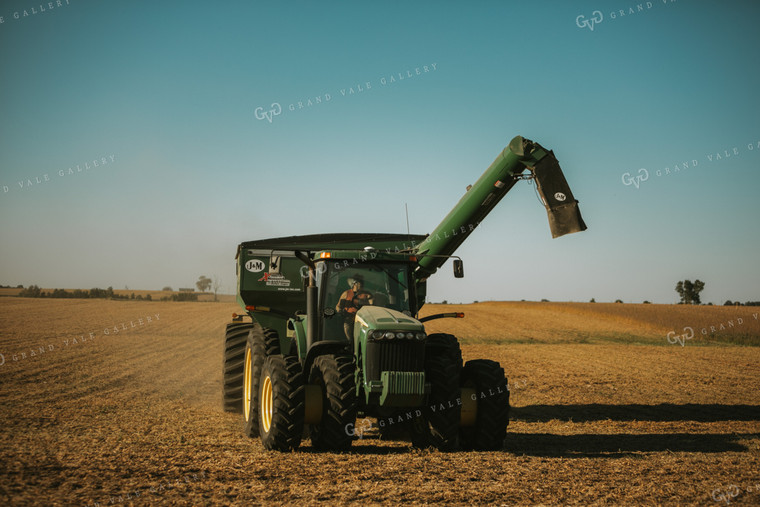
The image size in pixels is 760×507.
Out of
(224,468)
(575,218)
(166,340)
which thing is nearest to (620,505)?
(224,468)

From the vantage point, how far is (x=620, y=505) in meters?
5.52

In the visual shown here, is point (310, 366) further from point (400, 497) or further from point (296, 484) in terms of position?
point (400, 497)

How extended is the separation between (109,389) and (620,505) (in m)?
11.0

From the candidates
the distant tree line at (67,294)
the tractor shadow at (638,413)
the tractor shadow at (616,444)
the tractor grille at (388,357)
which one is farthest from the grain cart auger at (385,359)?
the distant tree line at (67,294)

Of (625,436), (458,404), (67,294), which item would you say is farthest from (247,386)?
(67,294)

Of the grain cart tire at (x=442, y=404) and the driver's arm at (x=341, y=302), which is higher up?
the driver's arm at (x=341, y=302)

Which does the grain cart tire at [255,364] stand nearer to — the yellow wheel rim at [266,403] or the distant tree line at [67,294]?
the yellow wheel rim at [266,403]

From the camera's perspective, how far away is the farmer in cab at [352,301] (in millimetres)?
8258

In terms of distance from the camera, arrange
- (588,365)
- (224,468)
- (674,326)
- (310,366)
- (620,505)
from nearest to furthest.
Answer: (620,505), (224,468), (310,366), (588,365), (674,326)

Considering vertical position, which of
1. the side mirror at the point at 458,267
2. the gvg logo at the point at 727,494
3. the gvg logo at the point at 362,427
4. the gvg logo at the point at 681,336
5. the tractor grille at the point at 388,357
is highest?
the side mirror at the point at 458,267

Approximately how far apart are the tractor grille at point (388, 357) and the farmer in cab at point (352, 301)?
1.08 m

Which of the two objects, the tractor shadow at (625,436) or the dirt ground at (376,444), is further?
the tractor shadow at (625,436)

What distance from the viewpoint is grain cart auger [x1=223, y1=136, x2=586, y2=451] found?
283 inches

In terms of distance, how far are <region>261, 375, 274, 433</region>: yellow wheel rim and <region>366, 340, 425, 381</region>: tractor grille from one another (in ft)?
4.81
